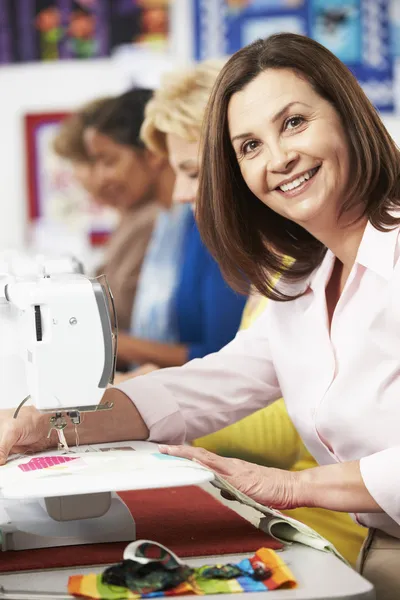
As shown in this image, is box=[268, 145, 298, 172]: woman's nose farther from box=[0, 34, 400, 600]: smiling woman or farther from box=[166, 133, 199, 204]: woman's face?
box=[166, 133, 199, 204]: woman's face

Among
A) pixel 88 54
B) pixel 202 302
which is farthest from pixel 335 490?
pixel 88 54

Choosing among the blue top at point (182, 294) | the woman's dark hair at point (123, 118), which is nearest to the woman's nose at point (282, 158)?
the blue top at point (182, 294)

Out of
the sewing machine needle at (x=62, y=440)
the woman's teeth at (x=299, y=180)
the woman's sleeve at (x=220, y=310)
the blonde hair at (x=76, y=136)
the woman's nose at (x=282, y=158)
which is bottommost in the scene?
the woman's sleeve at (x=220, y=310)

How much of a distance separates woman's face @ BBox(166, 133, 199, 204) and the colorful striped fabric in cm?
151

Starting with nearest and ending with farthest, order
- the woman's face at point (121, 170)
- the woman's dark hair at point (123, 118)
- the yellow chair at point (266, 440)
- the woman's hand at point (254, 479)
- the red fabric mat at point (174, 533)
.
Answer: the red fabric mat at point (174, 533) < the woman's hand at point (254, 479) < the yellow chair at point (266, 440) < the woman's dark hair at point (123, 118) < the woman's face at point (121, 170)

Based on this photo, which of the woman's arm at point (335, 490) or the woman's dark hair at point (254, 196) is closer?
the woman's arm at point (335, 490)

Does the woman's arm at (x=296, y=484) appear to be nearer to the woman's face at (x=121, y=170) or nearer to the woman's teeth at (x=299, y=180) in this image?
the woman's teeth at (x=299, y=180)

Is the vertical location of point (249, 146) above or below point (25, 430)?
above

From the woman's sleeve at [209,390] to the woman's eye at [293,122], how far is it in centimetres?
41

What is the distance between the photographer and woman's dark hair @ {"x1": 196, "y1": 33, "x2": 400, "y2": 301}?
5.21 feet

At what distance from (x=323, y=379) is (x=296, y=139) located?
0.43m

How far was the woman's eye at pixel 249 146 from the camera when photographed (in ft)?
5.43

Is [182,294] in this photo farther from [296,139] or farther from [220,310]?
[296,139]

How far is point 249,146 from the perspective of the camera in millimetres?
1665
